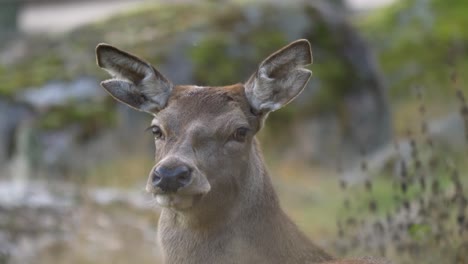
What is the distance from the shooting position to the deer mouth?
7199 millimetres

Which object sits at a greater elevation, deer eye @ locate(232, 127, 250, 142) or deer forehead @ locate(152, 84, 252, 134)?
deer forehead @ locate(152, 84, 252, 134)

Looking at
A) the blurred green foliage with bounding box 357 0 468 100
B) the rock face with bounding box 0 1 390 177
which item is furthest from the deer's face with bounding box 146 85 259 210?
the blurred green foliage with bounding box 357 0 468 100

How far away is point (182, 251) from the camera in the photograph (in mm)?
7707

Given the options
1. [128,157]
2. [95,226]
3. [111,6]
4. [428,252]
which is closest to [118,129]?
[128,157]

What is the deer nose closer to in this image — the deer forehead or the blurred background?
the deer forehead

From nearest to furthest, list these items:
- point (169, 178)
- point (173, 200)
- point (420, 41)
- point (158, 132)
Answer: point (169, 178), point (173, 200), point (158, 132), point (420, 41)

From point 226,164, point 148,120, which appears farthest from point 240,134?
point 148,120

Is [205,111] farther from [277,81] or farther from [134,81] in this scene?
[134,81]

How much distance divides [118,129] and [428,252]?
7486mm

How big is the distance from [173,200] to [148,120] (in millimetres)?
8827

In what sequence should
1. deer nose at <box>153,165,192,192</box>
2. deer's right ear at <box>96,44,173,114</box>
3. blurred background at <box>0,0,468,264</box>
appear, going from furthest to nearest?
blurred background at <box>0,0,468,264</box> → deer's right ear at <box>96,44,173,114</box> → deer nose at <box>153,165,192,192</box>

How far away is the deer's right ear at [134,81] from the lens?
318 inches

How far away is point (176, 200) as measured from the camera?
7.24m

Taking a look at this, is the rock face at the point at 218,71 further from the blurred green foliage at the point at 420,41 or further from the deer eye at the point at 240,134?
the deer eye at the point at 240,134
